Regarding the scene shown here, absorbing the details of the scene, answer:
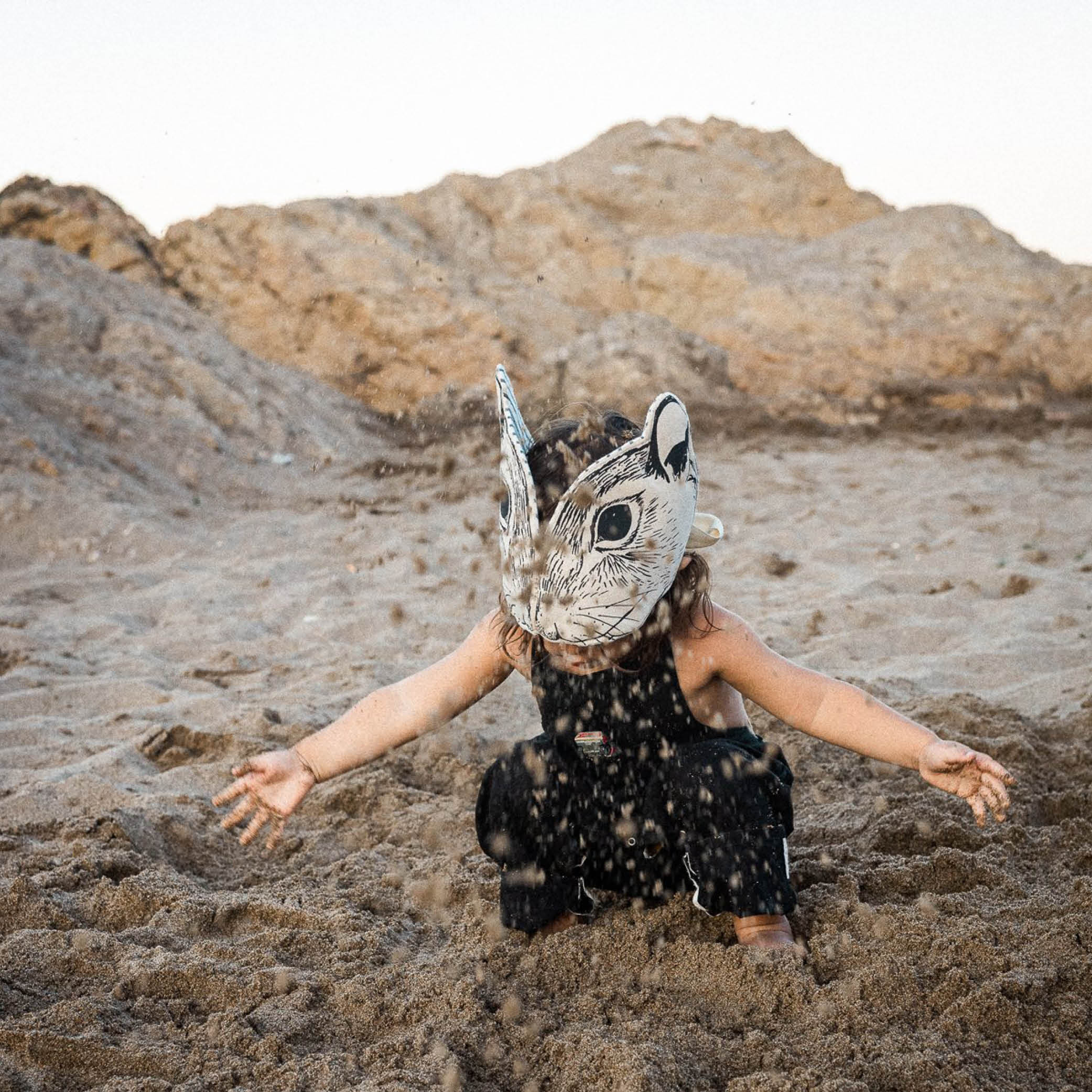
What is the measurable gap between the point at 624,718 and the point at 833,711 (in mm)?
374

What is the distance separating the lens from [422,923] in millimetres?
2061

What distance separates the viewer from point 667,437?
1.73 meters

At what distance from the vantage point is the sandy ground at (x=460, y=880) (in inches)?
62.4

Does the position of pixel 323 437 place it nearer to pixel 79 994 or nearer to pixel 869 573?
pixel 869 573

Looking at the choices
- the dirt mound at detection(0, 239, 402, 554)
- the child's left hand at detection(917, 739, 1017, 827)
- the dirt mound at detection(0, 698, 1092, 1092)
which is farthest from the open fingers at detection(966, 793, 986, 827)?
the dirt mound at detection(0, 239, 402, 554)

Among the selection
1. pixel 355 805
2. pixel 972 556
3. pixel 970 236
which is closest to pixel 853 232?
pixel 970 236

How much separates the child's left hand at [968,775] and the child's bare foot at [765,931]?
375 millimetres

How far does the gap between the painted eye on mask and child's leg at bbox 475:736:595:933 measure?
0.43 m

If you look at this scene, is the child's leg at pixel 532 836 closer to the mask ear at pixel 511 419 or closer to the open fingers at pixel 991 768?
the mask ear at pixel 511 419

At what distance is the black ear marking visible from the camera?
172 cm

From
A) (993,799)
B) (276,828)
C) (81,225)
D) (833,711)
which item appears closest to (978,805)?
(993,799)

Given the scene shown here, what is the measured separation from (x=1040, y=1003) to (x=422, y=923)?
1.11m

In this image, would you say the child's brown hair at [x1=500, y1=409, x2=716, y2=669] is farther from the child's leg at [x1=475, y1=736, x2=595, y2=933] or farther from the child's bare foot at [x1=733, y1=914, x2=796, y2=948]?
the child's bare foot at [x1=733, y1=914, x2=796, y2=948]

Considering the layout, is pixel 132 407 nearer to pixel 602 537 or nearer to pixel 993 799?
pixel 602 537
